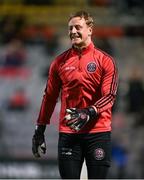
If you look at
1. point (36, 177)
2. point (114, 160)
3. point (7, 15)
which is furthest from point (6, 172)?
point (7, 15)

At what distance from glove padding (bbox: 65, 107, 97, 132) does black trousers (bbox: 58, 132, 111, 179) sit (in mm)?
185

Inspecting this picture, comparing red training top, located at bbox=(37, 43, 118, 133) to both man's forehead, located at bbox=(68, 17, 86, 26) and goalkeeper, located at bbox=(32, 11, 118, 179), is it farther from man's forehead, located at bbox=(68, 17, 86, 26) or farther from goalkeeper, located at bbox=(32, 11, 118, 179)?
man's forehead, located at bbox=(68, 17, 86, 26)

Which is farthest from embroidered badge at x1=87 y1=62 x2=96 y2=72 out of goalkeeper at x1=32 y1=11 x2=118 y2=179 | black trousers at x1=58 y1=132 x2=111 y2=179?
black trousers at x1=58 y1=132 x2=111 y2=179

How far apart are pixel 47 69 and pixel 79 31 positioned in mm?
7504

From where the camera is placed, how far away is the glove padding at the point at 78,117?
17.6ft

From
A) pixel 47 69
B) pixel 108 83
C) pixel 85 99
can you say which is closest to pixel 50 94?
pixel 85 99

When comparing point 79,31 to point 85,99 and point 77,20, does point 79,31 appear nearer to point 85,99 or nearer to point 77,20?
point 77,20

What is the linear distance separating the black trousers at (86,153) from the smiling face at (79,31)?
704mm

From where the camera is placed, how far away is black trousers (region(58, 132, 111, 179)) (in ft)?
18.3

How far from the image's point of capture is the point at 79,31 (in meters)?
5.56

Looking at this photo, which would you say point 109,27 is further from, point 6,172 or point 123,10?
point 6,172

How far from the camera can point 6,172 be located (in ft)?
37.9

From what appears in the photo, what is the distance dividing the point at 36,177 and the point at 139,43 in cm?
334

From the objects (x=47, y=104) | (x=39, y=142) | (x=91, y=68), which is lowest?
(x=39, y=142)
